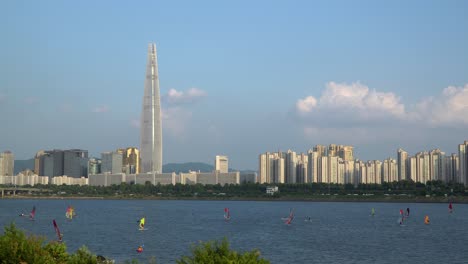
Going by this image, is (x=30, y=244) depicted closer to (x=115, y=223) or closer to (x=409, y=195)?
(x=115, y=223)

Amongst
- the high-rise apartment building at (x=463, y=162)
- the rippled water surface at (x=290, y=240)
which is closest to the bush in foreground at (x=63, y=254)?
the rippled water surface at (x=290, y=240)

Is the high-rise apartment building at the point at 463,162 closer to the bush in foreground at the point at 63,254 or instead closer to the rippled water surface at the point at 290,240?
the rippled water surface at the point at 290,240

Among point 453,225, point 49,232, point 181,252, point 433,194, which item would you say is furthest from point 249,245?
point 433,194

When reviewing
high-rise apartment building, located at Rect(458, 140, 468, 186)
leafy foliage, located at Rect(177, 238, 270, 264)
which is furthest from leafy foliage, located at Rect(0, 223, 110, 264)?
high-rise apartment building, located at Rect(458, 140, 468, 186)

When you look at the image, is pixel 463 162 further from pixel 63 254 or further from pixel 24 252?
pixel 24 252

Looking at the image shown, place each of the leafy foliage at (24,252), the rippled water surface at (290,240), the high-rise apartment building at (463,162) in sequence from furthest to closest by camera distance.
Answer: the high-rise apartment building at (463,162), the rippled water surface at (290,240), the leafy foliage at (24,252)

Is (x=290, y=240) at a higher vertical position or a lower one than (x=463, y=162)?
lower

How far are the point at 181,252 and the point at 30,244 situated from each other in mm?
29055

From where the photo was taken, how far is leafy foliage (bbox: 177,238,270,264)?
20141 mm

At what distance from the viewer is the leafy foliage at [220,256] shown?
66.1 feet

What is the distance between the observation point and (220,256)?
20859 millimetres

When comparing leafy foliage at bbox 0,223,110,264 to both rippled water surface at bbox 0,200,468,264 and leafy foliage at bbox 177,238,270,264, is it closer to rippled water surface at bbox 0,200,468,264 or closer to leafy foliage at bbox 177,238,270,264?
leafy foliage at bbox 177,238,270,264

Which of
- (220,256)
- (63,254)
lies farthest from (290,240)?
(220,256)

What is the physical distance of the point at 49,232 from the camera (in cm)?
7144
